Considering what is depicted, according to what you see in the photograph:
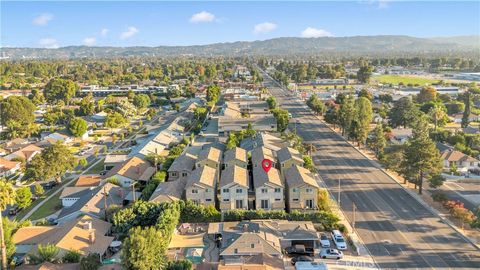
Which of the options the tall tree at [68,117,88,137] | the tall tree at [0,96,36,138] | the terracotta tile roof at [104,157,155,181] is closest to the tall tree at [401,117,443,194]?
the terracotta tile roof at [104,157,155,181]

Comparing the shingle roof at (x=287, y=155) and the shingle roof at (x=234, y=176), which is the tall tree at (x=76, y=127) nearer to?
the shingle roof at (x=234, y=176)

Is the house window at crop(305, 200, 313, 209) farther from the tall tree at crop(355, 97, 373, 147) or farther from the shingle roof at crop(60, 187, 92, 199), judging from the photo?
the tall tree at crop(355, 97, 373, 147)

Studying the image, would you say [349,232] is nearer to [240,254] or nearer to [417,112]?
[240,254]

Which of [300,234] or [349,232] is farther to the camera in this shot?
[349,232]

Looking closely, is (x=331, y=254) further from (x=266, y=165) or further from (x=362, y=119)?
(x=362, y=119)

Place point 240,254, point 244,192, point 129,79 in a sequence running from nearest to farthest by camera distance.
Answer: point 240,254
point 244,192
point 129,79

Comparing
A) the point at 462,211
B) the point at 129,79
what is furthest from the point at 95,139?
the point at 129,79

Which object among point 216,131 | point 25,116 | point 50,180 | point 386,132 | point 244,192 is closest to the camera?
point 244,192

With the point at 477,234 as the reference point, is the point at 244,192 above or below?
above
